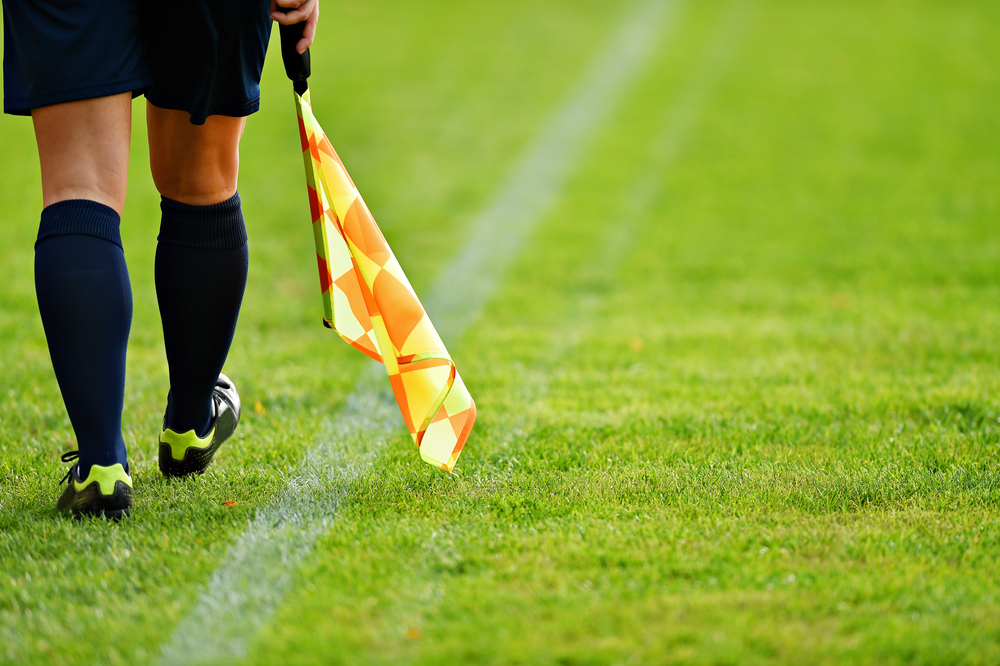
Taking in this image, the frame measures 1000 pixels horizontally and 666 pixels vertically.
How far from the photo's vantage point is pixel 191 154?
2270mm

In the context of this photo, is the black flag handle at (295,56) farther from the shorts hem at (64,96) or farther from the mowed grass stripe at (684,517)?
the mowed grass stripe at (684,517)

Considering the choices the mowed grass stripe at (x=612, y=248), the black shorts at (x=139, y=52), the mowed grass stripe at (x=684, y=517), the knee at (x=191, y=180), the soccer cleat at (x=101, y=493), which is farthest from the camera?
the knee at (x=191, y=180)

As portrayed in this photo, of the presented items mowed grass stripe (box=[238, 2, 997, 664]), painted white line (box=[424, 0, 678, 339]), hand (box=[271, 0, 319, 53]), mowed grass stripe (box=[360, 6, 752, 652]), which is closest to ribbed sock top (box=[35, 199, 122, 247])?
hand (box=[271, 0, 319, 53])

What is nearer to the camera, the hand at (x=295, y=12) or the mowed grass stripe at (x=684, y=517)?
the mowed grass stripe at (x=684, y=517)

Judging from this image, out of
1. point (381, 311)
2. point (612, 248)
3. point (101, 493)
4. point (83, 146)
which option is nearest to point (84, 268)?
point (83, 146)

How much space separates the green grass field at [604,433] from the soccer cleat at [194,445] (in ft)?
0.17

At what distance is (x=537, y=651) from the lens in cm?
159

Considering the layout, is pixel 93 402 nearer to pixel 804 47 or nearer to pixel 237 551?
pixel 237 551

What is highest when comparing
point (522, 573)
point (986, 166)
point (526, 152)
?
point (522, 573)

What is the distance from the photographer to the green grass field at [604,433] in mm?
1702

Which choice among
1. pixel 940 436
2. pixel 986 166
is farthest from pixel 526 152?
pixel 940 436

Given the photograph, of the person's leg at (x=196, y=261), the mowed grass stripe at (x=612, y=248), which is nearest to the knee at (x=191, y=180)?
the person's leg at (x=196, y=261)

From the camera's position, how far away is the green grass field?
1.70m

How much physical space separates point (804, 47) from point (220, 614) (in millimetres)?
11631
